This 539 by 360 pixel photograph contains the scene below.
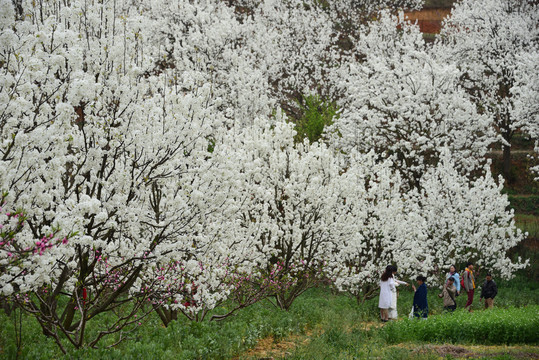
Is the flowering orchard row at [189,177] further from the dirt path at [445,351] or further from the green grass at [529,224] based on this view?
the green grass at [529,224]

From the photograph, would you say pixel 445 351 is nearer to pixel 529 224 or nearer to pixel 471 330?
pixel 471 330

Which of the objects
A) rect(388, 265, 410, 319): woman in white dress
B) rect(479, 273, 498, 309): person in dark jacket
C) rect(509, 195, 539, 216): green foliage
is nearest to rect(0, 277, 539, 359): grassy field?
rect(388, 265, 410, 319): woman in white dress

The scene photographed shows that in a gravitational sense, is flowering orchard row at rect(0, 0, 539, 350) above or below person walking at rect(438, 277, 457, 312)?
above

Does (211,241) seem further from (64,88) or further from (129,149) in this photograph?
(64,88)

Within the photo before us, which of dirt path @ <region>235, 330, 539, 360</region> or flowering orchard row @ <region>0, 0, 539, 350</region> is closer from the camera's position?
flowering orchard row @ <region>0, 0, 539, 350</region>

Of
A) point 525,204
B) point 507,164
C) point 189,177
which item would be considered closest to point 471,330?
point 189,177

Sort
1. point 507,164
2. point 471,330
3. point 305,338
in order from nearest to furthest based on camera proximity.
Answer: point 471,330, point 305,338, point 507,164

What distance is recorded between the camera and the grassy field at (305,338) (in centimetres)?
797

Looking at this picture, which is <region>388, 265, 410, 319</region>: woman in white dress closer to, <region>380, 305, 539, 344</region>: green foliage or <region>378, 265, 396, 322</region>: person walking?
<region>378, 265, 396, 322</region>: person walking

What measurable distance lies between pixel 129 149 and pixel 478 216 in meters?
15.8

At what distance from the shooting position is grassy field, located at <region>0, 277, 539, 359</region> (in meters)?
7.97

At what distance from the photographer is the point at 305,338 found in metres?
10.7

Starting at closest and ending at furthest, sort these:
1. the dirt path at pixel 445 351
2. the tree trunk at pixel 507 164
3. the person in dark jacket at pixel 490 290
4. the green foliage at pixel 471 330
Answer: the dirt path at pixel 445 351
the green foliage at pixel 471 330
the person in dark jacket at pixel 490 290
the tree trunk at pixel 507 164

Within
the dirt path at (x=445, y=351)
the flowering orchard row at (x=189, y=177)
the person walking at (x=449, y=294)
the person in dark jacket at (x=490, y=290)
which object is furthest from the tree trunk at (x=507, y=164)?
the dirt path at (x=445, y=351)
